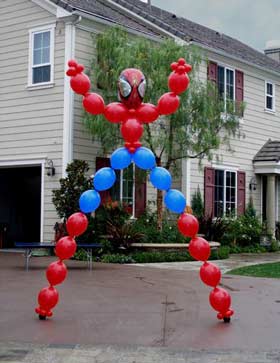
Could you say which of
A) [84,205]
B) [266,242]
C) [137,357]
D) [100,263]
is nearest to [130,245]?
[100,263]

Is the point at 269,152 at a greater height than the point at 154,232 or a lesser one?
greater

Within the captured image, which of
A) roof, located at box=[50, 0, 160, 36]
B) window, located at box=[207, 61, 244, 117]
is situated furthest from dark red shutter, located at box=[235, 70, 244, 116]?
roof, located at box=[50, 0, 160, 36]

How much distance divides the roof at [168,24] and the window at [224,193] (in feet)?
A: 13.8

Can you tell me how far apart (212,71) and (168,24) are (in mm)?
2243

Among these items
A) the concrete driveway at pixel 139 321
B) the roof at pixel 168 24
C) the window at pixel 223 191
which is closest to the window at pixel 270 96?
the roof at pixel 168 24

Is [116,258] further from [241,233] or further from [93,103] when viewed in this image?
[93,103]

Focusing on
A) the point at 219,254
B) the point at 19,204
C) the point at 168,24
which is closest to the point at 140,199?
the point at 219,254

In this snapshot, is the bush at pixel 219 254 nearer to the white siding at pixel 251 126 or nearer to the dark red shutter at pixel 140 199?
the dark red shutter at pixel 140 199

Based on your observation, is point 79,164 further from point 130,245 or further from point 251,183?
point 251,183

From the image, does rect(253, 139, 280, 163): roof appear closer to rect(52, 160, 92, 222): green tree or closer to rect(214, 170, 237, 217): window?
rect(214, 170, 237, 217): window

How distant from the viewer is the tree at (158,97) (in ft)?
54.7

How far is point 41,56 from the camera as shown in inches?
722

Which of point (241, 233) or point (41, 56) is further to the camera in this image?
point (241, 233)

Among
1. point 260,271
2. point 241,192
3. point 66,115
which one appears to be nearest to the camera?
point 260,271
